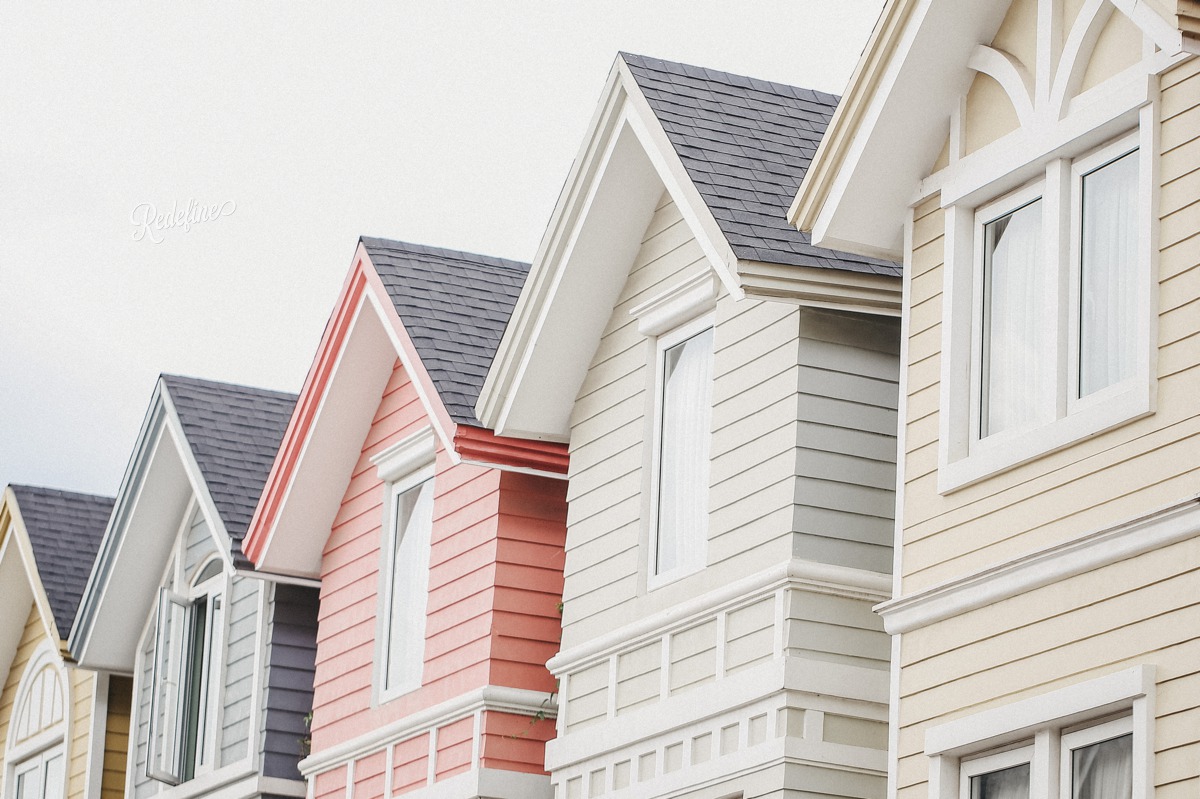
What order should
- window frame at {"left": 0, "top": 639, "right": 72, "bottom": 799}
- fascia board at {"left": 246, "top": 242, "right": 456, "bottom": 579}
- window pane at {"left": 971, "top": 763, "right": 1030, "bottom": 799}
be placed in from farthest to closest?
window frame at {"left": 0, "top": 639, "right": 72, "bottom": 799}
fascia board at {"left": 246, "top": 242, "right": 456, "bottom": 579}
window pane at {"left": 971, "top": 763, "right": 1030, "bottom": 799}

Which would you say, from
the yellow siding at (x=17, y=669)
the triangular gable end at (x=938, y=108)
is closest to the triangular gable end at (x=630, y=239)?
the triangular gable end at (x=938, y=108)

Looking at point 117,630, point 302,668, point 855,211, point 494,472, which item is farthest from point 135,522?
point 855,211

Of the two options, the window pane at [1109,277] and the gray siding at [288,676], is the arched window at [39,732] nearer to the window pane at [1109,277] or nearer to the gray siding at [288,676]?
the gray siding at [288,676]

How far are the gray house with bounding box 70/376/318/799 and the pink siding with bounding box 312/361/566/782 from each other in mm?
1306

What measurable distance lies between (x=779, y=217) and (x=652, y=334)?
184 cm

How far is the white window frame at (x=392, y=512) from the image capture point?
17.4 m

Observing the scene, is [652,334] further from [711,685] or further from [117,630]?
[117,630]

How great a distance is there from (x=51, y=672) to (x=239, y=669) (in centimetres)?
583

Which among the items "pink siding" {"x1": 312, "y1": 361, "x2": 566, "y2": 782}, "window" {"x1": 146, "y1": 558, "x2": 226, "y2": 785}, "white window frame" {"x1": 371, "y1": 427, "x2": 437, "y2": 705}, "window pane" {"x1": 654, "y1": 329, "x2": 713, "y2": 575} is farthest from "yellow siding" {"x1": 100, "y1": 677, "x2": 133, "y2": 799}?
"window pane" {"x1": 654, "y1": 329, "x2": 713, "y2": 575}

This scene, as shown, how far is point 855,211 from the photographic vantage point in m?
12.1

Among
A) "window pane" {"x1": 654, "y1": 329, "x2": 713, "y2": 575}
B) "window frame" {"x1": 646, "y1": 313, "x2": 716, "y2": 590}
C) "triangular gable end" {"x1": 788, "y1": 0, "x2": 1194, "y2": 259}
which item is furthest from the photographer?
"window pane" {"x1": 654, "y1": 329, "x2": 713, "y2": 575}

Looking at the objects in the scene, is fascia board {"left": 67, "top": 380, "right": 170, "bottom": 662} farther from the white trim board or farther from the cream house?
the white trim board

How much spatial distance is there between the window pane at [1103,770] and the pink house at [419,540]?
6.33 metres

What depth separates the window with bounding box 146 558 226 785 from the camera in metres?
20.9
